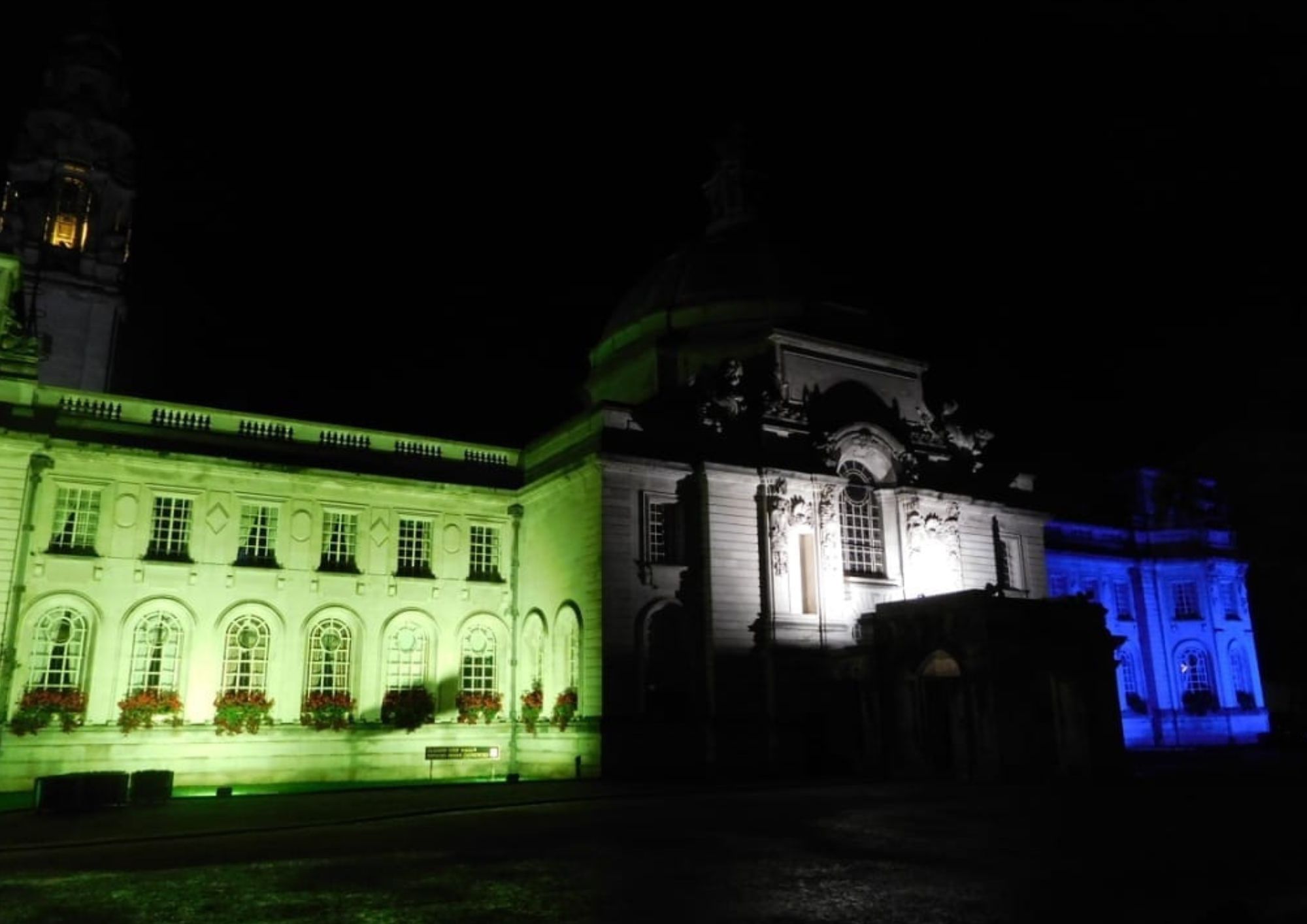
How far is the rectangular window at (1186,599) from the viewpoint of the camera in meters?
49.7

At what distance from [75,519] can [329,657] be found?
831cm

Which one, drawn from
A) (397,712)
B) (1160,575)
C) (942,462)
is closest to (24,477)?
(397,712)

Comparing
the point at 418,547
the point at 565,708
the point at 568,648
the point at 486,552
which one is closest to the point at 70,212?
the point at 418,547

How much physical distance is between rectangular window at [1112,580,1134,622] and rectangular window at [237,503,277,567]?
39.5 metres

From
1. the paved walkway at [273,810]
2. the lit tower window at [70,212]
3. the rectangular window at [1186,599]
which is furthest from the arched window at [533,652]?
the rectangular window at [1186,599]

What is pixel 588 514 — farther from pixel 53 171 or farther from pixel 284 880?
pixel 53 171

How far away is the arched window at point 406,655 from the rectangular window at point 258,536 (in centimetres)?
441

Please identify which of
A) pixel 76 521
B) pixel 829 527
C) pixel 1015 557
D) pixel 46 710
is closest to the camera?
pixel 46 710

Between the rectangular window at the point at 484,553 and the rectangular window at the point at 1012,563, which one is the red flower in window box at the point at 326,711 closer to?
the rectangular window at the point at 484,553

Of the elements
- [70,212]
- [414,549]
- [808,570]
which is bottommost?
[808,570]

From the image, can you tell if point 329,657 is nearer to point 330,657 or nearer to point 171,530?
point 330,657

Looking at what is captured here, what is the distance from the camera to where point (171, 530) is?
29.9m

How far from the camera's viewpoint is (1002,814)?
18016 mm

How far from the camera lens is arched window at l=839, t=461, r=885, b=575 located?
35.0 meters
